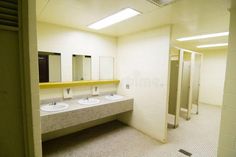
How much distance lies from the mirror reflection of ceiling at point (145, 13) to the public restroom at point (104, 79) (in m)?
0.01

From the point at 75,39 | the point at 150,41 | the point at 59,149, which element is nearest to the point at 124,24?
the point at 150,41

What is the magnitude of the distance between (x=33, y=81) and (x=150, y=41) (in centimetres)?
233

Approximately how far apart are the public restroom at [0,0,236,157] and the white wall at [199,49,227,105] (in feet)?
4.84

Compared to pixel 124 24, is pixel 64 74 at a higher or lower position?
lower

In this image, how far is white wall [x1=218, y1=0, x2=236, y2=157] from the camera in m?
1.61

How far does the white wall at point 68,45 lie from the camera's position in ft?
8.13

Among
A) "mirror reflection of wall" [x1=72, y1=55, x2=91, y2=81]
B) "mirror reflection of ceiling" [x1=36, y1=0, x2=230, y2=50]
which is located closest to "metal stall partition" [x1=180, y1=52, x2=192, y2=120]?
"mirror reflection of ceiling" [x1=36, y1=0, x2=230, y2=50]

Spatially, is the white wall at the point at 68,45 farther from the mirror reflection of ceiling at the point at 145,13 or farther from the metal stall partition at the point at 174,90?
the metal stall partition at the point at 174,90

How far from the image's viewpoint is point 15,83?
98 centimetres

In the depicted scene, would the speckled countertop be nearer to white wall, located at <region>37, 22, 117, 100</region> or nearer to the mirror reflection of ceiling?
white wall, located at <region>37, 22, 117, 100</region>

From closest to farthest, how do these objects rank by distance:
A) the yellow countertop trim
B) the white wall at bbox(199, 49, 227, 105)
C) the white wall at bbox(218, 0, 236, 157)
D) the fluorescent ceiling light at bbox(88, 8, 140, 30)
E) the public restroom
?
the public restroom, the white wall at bbox(218, 0, 236, 157), the fluorescent ceiling light at bbox(88, 8, 140, 30), the yellow countertop trim, the white wall at bbox(199, 49, 227, 105)

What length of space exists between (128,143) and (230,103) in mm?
1845

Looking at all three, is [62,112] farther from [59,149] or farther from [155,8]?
[155,8]

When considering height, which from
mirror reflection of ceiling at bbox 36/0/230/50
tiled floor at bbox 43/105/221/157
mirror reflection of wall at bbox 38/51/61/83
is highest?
mirror reflection of ceiling at bbox 36/0/230/50
